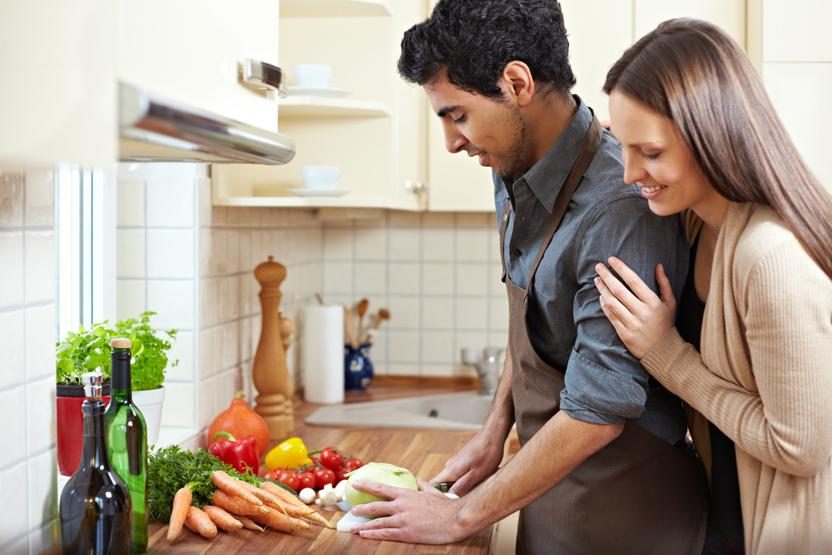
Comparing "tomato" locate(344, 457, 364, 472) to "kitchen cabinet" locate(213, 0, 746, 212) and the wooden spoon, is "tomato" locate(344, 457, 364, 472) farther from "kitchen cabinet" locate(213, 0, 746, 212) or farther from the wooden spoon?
the wooden spoon

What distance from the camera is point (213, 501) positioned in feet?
5.83

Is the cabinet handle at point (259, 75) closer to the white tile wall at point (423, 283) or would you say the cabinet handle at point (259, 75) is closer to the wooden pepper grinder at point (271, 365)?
the wooden pepper grinder at point (271, 365)

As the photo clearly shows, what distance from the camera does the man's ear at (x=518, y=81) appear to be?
1570 millimetres

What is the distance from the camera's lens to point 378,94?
2.79 m

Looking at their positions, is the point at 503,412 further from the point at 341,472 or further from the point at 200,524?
the point at 200,524

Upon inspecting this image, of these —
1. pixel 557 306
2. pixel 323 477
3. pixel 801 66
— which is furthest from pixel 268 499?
pixel 801 66

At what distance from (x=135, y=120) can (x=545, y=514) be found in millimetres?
1026

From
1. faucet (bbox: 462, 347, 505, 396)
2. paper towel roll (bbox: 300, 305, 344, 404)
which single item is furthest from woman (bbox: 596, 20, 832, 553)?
faucet (bbox: 462, 347, 505, 396)

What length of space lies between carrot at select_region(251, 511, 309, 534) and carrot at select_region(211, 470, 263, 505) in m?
0.03

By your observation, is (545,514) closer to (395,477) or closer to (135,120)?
(395,477)

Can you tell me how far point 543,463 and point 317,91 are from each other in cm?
131

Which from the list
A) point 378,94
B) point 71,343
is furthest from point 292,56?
point 71,343

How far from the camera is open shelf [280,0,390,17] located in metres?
2.65

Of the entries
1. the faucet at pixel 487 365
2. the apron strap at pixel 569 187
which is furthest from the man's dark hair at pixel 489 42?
the faucet at pixel 487 365
